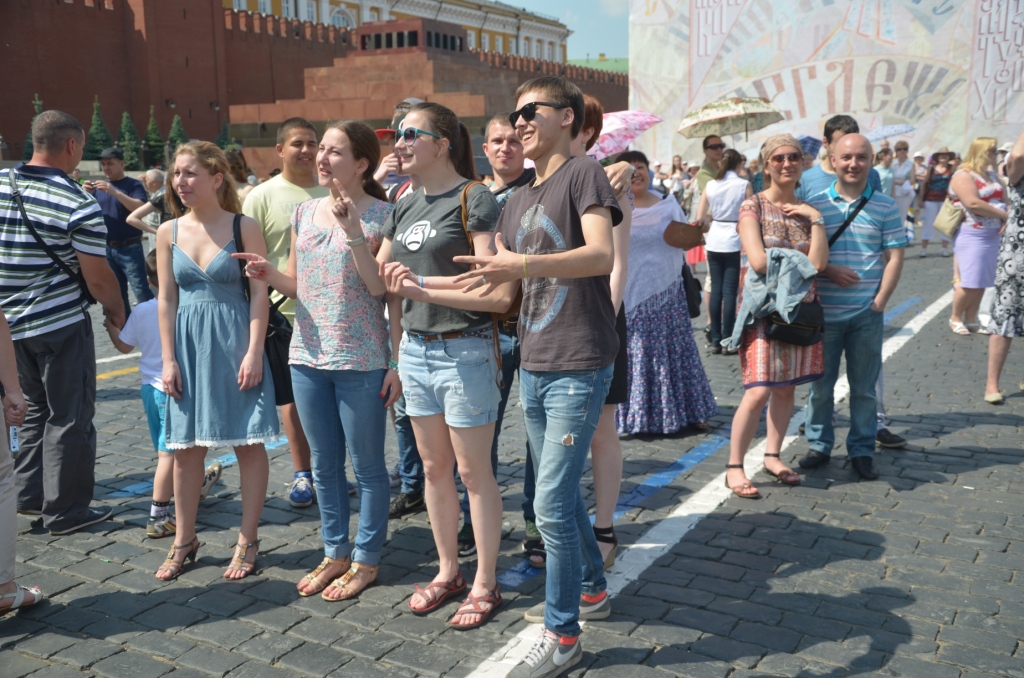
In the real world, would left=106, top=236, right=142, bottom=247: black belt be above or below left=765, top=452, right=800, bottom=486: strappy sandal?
above

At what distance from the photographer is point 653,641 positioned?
3320 millimetres

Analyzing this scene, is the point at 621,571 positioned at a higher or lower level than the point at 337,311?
lower

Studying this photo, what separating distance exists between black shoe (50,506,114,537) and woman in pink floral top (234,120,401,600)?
4.62 ft

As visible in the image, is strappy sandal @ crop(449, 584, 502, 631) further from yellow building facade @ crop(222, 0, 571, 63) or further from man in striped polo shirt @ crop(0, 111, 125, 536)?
yellow building facade @ crop(222, 0, 571, 63)

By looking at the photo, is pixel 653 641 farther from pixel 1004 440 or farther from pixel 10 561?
pixel 1004 440

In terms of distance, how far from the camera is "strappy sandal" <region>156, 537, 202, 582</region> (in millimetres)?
3953

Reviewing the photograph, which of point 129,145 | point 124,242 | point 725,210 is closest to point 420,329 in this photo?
point 725,210

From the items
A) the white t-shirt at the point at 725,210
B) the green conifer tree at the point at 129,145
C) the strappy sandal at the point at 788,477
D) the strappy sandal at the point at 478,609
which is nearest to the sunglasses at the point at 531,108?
the strappy sandal at the point at 478,609

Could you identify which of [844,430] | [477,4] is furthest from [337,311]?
[477,4]

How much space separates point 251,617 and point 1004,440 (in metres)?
4.60

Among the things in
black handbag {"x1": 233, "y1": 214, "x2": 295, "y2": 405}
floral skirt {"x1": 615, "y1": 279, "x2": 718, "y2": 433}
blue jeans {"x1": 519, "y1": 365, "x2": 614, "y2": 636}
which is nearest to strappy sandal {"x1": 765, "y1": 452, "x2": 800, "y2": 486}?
floral skirt {"x1": 615, "y1": 279, "x2": 718, "y2": 433}

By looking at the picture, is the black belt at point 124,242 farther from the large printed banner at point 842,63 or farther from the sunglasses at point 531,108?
the large printed banner at point 842,63

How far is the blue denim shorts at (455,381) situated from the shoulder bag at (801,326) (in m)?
1.93

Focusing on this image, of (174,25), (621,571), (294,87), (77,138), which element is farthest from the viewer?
(294,87)
